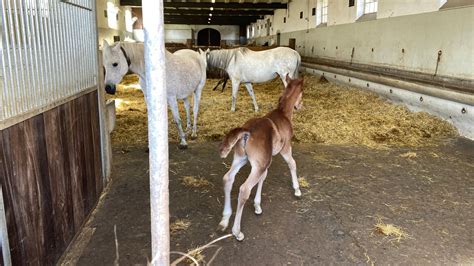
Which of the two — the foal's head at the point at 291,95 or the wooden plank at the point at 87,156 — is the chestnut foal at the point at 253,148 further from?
the wooden plank at the point at 87,156

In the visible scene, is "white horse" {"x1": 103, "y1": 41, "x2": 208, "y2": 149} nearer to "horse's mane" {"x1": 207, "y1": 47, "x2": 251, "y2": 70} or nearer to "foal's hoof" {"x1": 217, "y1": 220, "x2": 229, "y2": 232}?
"horse's mane" {"x1": 207, "y1": 47, "x2": 251, "y2": 70}

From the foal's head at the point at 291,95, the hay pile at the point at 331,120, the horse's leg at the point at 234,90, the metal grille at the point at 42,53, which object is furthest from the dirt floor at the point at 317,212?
the horse's leg at the point at 234,90

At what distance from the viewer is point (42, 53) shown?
196cm

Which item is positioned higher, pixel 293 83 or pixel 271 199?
pixel 293 83

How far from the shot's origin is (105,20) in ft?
41.1

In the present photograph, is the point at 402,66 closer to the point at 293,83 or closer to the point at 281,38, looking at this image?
the point at 293,83

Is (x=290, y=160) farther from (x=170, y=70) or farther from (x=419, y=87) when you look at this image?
(x=419, y=87)

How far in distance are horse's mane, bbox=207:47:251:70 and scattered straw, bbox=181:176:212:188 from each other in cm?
409

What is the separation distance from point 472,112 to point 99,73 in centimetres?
457

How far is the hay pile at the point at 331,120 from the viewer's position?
16.4 ft

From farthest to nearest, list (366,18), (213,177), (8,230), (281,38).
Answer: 1. (281,38)
2. (366,18)
3. (213,177)
4. (8,230)

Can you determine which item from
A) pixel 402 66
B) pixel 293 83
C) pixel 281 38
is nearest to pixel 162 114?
pixel 293 83

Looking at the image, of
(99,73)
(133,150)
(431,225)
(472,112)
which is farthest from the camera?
(472,112)

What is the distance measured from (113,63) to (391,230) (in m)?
3.05
